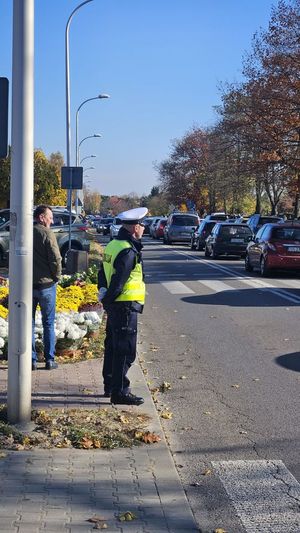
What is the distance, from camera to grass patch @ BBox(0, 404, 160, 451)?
542cm

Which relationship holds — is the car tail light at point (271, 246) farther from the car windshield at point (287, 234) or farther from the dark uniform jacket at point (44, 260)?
the dark uniform jacket at point (44, 260)

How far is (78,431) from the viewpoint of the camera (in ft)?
18.3

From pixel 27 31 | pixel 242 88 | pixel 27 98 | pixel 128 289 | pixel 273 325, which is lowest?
pixel 273 325

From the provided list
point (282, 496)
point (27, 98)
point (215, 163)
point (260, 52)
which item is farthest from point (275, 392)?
point (215, 163)

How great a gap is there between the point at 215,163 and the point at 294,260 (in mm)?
25898

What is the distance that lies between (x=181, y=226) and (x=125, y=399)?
126 ft

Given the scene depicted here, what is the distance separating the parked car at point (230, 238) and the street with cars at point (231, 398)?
502 inches

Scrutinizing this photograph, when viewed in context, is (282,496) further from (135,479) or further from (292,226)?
(292,226)

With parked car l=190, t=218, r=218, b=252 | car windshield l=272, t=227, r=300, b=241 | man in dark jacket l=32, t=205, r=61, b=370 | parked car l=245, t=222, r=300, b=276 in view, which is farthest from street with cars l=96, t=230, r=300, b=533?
parked car l=190, t=218, r=218, b=252

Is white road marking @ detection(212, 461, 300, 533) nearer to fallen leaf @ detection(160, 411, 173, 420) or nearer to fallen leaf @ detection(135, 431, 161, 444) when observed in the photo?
fallen leaf @ detection(135, 431, 161, 444)

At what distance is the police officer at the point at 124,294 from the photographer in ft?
21.2

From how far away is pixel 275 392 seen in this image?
293 inches

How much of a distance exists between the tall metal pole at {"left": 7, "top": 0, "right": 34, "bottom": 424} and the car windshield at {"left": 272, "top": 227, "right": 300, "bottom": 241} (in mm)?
15653

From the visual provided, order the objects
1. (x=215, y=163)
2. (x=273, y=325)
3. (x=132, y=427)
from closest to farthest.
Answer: (x=132, y=427) < (x=273, y=325) < (x=215, y=163)
